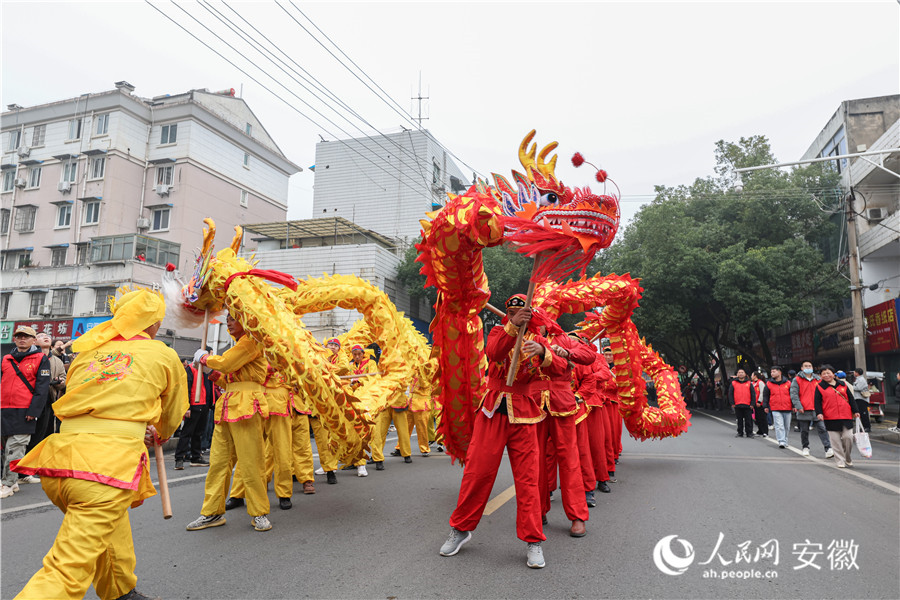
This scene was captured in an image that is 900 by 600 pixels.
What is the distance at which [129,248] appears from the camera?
22766 mm

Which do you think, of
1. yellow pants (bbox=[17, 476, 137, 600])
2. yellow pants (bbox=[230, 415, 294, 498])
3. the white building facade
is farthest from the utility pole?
the white building facade

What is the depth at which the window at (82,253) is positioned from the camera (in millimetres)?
25391

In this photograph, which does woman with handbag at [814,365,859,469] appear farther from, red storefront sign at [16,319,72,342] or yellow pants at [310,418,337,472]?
red storefront sign at [16,319,72,342]

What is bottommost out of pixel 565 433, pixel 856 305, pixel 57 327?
pixel 565 433

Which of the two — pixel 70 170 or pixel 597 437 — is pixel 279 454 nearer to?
pixel 597 437

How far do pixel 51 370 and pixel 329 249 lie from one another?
16110mm

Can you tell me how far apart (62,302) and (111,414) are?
25375mm

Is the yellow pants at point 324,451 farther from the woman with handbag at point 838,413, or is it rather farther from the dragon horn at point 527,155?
the woman with handbag at point 838,413

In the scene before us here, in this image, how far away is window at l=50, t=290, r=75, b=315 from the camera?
2369 centimetres

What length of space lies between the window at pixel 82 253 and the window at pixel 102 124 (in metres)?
5.30

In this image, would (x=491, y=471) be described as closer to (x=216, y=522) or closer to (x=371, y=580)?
(x=371, y=580)

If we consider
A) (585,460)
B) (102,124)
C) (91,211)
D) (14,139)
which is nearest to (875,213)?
(585,460)

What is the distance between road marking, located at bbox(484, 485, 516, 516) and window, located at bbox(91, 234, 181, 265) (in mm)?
20783

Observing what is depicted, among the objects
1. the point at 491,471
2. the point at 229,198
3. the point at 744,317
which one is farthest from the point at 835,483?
the point at 229,198
